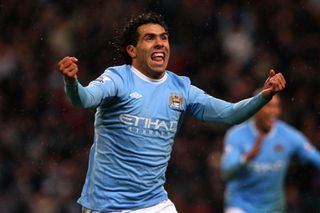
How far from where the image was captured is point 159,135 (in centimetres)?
613

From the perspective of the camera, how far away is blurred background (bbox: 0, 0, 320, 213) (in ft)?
37.7

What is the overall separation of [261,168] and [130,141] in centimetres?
319

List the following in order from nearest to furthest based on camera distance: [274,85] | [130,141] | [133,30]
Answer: [274,85]
[130,141]
[133,30]

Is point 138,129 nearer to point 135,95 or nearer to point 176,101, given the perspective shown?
point 135,95

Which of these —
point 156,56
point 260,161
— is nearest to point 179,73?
point 260,161

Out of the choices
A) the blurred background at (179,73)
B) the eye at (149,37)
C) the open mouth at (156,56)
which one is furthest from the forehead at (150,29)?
the blurred background at (179,73)

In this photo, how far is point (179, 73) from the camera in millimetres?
12312

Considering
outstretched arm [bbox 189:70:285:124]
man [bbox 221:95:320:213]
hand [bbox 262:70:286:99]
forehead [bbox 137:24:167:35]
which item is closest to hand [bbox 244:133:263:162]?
man [bbox 221:95:320:213]

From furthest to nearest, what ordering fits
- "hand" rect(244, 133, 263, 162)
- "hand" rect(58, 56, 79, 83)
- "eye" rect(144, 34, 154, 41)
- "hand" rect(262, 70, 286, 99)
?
"hand" rect(244, 133, 263, 162) → "eye" rect(144, 34, 154, 41) → "hand" rect(262, 70, 286, 99) → "hand" rect(58, 56, 79, 83)

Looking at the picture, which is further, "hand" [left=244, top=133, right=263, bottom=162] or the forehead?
"hand" [left=244, top=133, right=263, bottom=162]

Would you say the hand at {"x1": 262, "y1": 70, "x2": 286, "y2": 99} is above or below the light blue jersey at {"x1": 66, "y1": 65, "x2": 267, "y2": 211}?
above

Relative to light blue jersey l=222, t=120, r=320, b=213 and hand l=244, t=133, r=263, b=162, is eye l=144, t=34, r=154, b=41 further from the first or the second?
hand l=244, t=133, r=263, b=162

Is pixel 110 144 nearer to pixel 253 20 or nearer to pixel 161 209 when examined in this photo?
pixel 161 209

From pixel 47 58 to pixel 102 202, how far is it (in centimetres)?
790
